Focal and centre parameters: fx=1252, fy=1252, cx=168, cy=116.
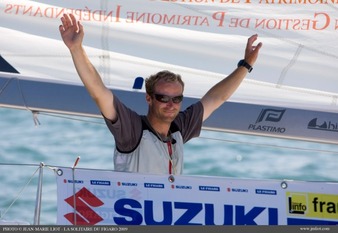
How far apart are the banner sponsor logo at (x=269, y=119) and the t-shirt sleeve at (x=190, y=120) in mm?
324

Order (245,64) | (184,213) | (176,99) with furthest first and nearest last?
(245,64)
(176,99)
(184,213)

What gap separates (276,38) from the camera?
532 cm

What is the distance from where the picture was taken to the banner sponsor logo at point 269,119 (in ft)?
16.9

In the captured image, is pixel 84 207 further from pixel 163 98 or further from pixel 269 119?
pixel 269 119

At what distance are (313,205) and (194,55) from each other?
1.26 m

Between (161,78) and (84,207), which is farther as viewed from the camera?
(161,78)

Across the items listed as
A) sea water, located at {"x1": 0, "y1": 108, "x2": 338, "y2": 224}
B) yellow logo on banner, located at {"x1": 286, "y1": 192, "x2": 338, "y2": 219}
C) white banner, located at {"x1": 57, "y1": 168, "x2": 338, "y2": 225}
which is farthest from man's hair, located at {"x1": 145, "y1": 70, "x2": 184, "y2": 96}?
sea water, located at {"x1": 0, "y1": 108, "x2": 338, "y2": 224}

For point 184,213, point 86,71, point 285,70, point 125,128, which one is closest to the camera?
point 184,213

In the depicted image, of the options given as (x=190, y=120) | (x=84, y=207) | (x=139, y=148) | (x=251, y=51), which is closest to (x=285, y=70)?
(x=251, y=51)

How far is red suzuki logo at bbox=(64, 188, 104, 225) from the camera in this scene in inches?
171

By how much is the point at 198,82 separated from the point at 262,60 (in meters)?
0.29

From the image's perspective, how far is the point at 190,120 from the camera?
495 cm

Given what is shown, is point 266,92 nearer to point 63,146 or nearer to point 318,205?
point 318,205

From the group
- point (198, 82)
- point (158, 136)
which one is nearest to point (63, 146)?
point (198, 82)
